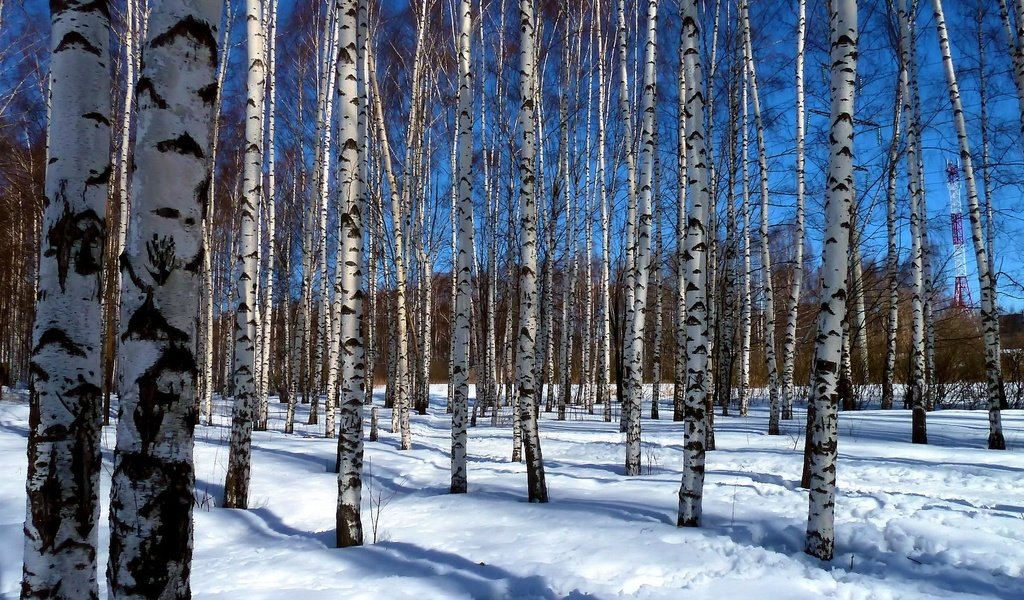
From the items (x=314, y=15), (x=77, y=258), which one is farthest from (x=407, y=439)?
(x=314, y=15)

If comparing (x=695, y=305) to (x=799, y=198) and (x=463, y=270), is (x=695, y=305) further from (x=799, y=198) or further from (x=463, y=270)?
(x=799, y=198)

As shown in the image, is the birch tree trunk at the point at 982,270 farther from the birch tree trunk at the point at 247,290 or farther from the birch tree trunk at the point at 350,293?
the birch tree trunk at the point at 247,290

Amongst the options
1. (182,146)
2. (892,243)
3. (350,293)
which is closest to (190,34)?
(182,146)

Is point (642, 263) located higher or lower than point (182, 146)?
higher

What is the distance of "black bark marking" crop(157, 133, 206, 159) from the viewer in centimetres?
181

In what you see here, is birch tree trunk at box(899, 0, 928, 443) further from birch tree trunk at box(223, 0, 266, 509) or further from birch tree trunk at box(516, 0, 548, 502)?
birch tree trunk at box(223, 0, 266, 509)

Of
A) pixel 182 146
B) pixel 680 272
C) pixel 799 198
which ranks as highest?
pixel 799 198

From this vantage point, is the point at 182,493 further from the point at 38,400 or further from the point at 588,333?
the point at 588,333

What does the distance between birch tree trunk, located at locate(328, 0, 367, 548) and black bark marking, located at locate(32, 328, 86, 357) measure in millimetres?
2734

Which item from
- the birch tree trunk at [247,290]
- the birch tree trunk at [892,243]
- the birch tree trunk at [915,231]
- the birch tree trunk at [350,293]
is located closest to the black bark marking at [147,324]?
the birch tree trunk at [350,293]

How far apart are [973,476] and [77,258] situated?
8561 millimetres

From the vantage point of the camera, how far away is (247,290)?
6.25 m

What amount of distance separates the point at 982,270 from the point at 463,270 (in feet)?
27.1

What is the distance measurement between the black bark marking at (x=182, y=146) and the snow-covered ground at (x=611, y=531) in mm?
2737
